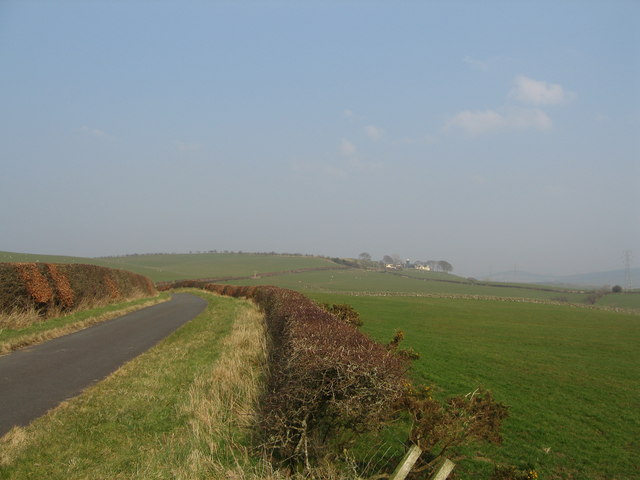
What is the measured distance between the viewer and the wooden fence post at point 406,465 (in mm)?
4621

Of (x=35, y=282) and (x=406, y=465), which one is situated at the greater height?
(x=35, y=282)

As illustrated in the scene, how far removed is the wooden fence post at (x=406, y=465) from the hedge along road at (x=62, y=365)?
5.14 meters

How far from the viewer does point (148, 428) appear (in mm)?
6852

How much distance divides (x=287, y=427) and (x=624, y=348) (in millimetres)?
17093

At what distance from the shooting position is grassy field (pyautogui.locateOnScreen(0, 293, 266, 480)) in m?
5.28

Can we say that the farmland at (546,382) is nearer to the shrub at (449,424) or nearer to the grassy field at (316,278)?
the shrub at (449,424)

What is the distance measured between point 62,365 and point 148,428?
194 inches

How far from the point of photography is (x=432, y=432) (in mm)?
5258

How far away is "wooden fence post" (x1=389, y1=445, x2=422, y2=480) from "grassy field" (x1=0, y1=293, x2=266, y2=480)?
5.64ft

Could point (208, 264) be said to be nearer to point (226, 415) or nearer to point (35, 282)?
point (35, 282)

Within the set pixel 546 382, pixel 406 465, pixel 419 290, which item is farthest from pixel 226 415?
pixel 419 290

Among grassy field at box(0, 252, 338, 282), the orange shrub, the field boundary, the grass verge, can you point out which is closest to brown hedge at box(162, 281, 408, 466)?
the grass verge

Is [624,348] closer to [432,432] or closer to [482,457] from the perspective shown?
[482,457]

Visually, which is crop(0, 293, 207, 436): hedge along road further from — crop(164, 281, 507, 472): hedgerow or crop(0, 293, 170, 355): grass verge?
crop(164, 281, 507, 472): hedgerow
